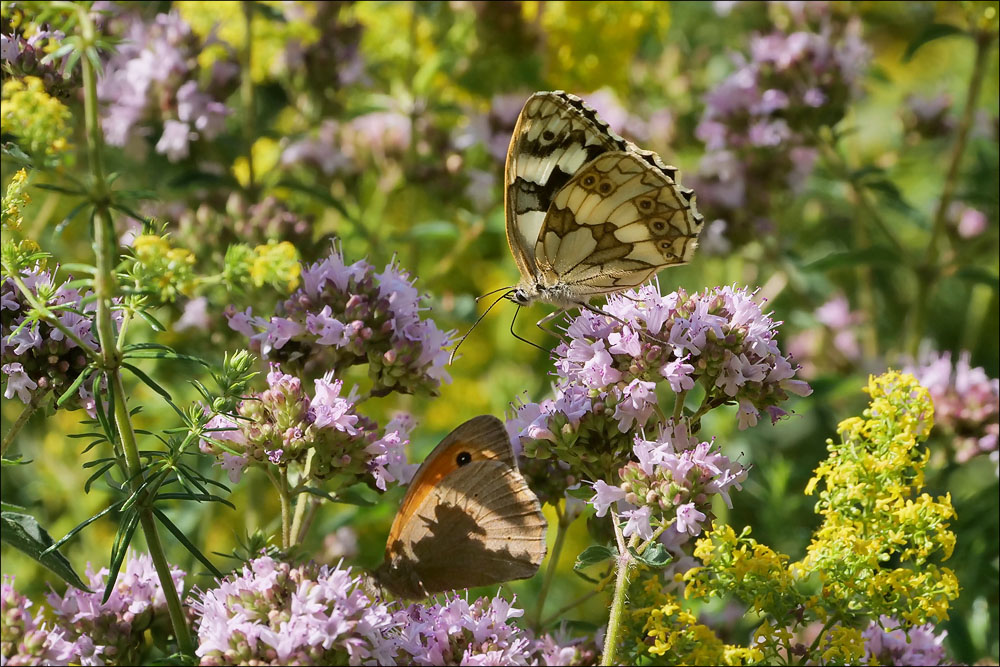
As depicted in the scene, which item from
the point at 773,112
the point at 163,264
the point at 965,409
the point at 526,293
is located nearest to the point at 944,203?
the point at 773,112

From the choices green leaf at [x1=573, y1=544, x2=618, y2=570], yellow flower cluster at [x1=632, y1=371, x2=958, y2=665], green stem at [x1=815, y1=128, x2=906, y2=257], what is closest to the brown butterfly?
green leaf at [x1=573, y1=544, x2=618, y2=570]

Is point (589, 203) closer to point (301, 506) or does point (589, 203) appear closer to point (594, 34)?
point (301, 506)

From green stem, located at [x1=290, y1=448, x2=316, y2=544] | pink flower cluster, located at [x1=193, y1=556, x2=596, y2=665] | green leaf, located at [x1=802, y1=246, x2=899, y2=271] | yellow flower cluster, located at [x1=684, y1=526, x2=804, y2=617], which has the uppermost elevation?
green leaf, located at [x1=802, y1=246, x2=899, y2=271]

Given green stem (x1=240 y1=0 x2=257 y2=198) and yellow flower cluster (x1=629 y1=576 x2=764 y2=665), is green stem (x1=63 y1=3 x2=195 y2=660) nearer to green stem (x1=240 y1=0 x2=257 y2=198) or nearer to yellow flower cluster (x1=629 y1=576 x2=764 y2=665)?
yellow flower cluster (x1=629 y1=576 x2=764 y2=665)

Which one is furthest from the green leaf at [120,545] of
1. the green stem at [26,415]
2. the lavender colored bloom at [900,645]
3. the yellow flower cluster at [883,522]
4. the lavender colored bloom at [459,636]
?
the lavender colored bloom at [900,645]

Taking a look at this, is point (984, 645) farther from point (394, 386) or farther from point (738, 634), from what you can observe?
point (394, 386)
